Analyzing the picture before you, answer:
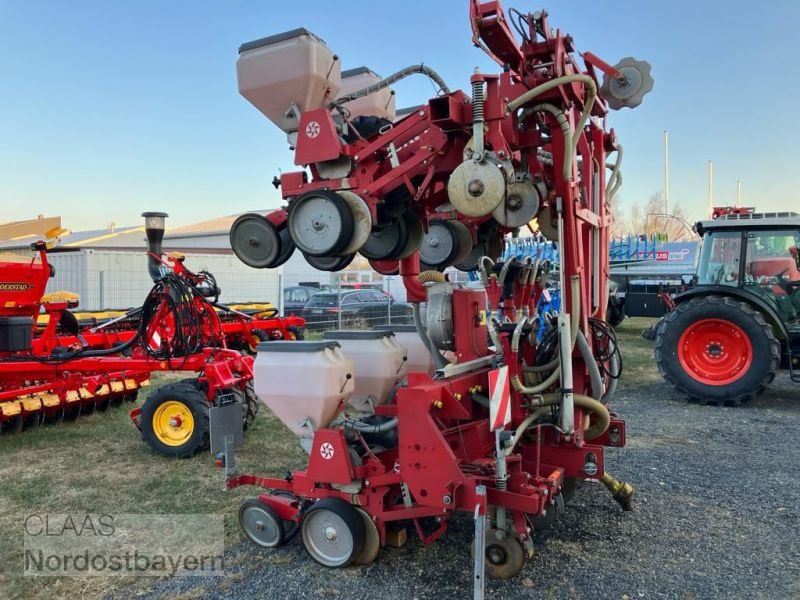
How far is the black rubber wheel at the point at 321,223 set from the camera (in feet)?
11.0

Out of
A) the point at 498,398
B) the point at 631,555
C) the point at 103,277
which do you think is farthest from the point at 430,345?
the point at 103,277

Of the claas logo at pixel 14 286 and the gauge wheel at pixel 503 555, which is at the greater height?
the claas logo at pixel 14 286

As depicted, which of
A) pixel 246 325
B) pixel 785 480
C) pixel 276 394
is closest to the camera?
pixel 276 394

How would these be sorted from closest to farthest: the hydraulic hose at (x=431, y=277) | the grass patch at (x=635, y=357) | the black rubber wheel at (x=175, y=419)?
the hydraulic hose at (x=431, y=277)
the black rubber wheel at (x=175, y=419)
the grass patch at (x=635, y=357)

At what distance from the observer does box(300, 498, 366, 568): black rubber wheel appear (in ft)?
10.9

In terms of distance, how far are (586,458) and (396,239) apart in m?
1.81

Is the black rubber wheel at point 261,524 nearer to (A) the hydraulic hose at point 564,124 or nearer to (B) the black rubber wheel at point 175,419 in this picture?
(B) the black rubber wheel at point 175,419

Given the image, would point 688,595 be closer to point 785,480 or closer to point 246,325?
point 785,480

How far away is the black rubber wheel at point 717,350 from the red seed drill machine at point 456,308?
3.92 m

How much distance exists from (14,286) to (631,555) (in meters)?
6.23

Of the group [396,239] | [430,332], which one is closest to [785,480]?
[430,332]

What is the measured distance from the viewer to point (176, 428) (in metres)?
5.50

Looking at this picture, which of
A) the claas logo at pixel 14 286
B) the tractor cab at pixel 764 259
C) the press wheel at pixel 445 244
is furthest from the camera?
the tractor cab at pixel 764 259

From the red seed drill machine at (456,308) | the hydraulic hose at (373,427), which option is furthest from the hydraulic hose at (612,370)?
the hydraulic hose at (373,427)
